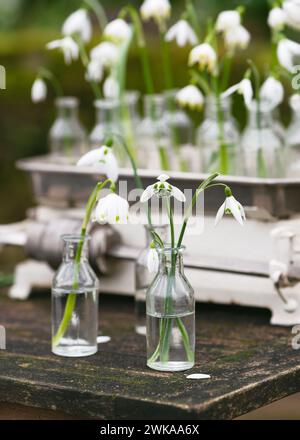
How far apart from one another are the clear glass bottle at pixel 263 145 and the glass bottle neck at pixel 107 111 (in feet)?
1.04

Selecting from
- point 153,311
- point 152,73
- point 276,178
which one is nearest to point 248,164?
point 276,178

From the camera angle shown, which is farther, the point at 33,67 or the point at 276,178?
the point at 33,67

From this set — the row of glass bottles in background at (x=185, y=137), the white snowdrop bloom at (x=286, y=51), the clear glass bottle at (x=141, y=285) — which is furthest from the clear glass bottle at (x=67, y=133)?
the white snowdrop bloom at (x=286, y=51)

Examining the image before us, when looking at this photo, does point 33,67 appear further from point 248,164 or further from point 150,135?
point 248,164

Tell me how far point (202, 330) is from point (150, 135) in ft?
1.56

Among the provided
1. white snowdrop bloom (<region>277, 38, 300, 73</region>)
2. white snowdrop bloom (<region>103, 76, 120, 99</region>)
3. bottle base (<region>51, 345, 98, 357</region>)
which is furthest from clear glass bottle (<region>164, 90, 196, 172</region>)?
bottle base (<region>51, 345, 98, 357</region>)

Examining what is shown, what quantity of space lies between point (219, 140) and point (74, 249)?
36cm

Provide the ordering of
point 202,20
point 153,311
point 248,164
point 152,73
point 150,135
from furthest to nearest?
point 202,20 → point 152,73 → point 150,135 → point 248,164 → point 153,311

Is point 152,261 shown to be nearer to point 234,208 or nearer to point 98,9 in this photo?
point 234,208

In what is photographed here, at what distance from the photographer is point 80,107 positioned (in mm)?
2883

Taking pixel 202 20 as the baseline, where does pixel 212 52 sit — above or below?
below

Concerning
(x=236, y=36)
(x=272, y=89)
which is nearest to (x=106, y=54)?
(x=236, y=36)

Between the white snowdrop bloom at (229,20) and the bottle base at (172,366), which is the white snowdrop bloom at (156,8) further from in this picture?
the bottle base at (172,366)
